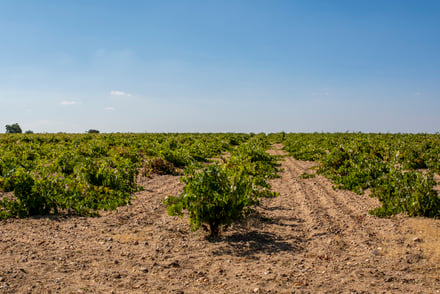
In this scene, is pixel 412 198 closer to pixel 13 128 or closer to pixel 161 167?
pixel 161 167

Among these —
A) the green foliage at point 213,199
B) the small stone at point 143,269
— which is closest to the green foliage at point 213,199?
the green foliage at point 213,199

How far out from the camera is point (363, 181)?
1053 cm

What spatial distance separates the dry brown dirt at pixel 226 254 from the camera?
4.29 m

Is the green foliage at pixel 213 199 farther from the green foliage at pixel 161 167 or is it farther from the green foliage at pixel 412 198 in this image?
the green foliage at pixel 161 167

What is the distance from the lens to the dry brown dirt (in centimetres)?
429

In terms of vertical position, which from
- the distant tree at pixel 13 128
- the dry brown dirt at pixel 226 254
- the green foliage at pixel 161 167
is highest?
the distant tree at pixel 13 128

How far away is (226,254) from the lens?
532 centimetres

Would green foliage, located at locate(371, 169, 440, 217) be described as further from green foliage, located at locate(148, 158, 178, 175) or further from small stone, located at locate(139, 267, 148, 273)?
green foliage, located at locate(148, 158, 178, 175)

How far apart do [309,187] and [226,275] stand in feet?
22.6

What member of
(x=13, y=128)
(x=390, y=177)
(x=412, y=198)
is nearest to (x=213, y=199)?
(x=412, y=198)

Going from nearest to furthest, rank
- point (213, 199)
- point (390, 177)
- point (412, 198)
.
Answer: point (213, 199) → point (412, 198) → point (390, 177)

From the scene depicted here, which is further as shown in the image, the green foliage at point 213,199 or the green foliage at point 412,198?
the green foliage at point 412,198

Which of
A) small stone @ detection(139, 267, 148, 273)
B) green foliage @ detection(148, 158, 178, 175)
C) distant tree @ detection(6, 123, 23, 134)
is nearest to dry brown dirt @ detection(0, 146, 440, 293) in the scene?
small stone @ detection(139, 267, 148, 273)

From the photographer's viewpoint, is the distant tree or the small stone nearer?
the small stone
